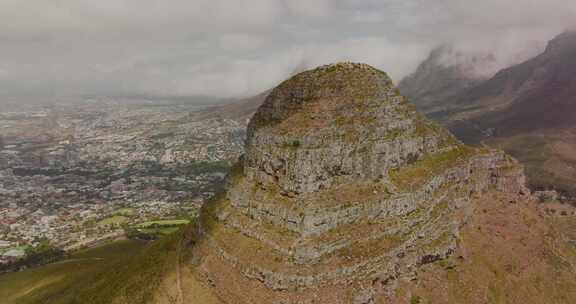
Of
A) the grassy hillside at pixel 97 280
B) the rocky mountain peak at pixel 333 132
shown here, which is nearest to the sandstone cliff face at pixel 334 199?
the rocky mountain peak at pixel 333 132

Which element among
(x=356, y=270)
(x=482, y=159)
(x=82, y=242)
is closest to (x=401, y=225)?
(x=356, y=270)

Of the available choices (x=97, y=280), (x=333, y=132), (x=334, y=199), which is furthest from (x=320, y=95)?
(x=97, y=280)

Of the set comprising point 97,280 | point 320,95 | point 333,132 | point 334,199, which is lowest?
point 97,280

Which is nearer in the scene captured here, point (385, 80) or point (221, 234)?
point (221, 234)

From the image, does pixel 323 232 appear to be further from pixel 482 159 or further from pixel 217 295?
pixel 482 159

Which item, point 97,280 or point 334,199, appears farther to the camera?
point 97,280

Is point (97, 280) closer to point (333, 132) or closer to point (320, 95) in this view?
point (333, 132)

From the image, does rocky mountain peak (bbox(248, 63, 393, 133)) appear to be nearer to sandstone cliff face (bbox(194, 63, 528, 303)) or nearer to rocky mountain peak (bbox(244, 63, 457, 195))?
rocky mountain peak (bbox(244, 63, 457, 195))

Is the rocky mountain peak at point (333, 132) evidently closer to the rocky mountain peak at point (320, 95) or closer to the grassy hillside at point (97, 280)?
the rocky mountain peak at point (320, 95)
